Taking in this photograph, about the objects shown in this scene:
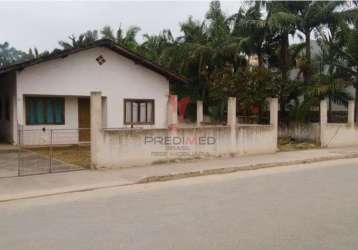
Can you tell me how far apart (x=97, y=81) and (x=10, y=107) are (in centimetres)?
419

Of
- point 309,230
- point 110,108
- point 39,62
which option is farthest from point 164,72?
point 309,230

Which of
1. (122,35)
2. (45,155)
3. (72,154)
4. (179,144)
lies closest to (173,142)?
(179,144)

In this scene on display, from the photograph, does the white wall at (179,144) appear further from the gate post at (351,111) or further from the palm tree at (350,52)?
the palm tree at (350,52)

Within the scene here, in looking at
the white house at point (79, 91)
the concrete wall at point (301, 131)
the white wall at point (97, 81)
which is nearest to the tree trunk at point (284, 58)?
the concrete wall at point (301, 131)

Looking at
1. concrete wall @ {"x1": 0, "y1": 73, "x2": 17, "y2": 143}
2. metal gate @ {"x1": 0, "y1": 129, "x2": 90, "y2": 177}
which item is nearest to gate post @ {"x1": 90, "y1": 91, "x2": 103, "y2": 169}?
metal gate @ {"x1": 0, "y1": 129, "x2": 90, "y2": 177}

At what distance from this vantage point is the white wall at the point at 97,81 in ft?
59.4

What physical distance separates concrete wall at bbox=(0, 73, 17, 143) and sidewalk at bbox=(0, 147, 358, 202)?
26.7ft

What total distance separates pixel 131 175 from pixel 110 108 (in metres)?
8.68

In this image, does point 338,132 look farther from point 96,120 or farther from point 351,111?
point 96,120

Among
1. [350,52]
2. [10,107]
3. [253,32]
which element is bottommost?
[10,107]

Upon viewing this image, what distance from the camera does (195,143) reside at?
14648mm

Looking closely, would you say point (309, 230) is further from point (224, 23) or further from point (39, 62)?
point (224, 23)

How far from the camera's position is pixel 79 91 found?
1895cm

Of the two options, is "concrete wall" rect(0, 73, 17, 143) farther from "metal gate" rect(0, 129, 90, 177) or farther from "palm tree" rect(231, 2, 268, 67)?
"palm tree" rect(231, 2, 268, 67)
